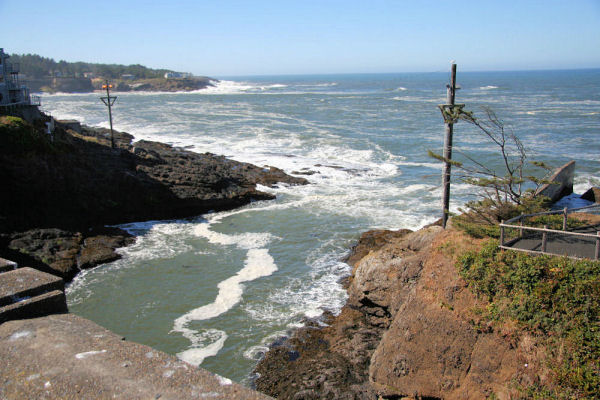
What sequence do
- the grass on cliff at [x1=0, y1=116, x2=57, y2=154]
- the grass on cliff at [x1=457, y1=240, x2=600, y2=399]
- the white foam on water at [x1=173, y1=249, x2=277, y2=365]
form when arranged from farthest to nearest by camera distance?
1. the grass on cliff at [x1=0, y1=116, x2=57, y2=154]
2. the white foam on water at [x1=173, y1=249, x2=277, y2=365]
3. the grass on cliff at [x1=457, y1=240, x2=600, y2=399]

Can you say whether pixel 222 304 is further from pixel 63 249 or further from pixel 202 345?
pixel 63 249

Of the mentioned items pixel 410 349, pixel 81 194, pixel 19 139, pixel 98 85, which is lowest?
pixel 410 349

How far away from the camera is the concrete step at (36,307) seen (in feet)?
19.9

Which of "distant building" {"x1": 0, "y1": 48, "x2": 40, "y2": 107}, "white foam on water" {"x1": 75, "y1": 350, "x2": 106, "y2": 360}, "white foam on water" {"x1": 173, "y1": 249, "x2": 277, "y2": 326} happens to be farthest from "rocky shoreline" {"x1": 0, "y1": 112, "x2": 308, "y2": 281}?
"white foam on water" {"x1": 75, "y1": 350, "x2": 106, "y2": 360}

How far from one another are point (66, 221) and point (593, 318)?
1846 centimetres

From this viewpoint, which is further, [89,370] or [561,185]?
[561,185]

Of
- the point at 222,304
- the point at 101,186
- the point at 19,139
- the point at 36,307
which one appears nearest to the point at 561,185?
the point at 222,304

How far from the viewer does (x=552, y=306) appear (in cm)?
756

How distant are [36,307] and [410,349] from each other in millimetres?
6520

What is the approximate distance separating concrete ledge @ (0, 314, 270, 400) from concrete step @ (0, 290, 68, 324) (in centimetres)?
14

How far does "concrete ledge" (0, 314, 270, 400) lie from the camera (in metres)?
4.87

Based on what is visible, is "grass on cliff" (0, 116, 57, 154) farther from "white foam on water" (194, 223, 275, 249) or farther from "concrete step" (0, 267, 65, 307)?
"concrete step" (0, 267, 65, 307)

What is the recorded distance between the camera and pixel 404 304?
972 cm

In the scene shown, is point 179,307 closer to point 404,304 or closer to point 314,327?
point 314,327
